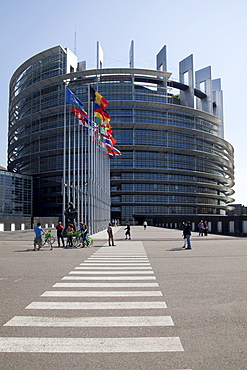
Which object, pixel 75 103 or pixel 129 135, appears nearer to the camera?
pixel 75 103

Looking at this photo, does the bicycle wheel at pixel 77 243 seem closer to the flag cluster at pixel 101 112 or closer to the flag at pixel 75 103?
the flag at pixel 75 103

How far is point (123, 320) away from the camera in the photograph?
589 cm

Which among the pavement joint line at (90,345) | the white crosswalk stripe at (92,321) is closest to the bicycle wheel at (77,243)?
the white crosswalk stripe at (92,321)

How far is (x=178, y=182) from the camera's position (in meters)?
87.1

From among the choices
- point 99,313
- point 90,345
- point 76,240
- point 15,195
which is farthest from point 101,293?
point 15,195

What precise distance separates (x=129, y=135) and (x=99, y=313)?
8081 cm

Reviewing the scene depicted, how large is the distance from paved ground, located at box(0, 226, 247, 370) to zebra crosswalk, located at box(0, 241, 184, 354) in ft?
0.05

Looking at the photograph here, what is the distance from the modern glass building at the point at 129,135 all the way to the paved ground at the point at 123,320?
239 ft

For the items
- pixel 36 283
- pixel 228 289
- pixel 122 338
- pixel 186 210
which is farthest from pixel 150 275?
pixel 186 210

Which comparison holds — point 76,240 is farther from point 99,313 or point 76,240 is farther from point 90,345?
point 90,345

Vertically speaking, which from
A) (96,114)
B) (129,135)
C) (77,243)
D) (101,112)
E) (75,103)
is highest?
(129,135)

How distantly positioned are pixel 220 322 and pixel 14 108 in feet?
332

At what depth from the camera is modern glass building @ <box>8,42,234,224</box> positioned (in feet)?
271

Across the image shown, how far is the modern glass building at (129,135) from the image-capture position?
82562mm
